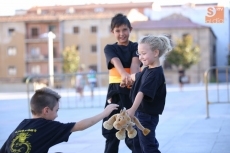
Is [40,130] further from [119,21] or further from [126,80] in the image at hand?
[119,21]

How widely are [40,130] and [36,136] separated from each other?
5cm

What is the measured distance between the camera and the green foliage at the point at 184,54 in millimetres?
58094

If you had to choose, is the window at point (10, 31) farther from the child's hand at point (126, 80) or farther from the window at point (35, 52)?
the child's hand at point (126, 80)

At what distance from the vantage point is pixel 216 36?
6969 cm

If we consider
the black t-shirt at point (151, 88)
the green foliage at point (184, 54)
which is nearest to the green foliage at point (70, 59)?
the green foliage at point (184, 54)

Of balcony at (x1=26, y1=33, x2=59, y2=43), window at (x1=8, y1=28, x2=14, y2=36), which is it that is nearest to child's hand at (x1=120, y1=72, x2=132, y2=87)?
balcony at (x1=26, y1=33, x2=59, y2=43)

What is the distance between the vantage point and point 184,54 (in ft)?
191

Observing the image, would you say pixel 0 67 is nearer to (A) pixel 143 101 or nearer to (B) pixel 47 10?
(B) pixel 47 10

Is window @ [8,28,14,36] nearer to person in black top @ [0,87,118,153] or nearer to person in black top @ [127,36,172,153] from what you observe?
person in black top @ [127,36,172,153]

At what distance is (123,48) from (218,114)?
7175mm

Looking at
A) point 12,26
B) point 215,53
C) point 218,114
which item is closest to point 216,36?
point 215,53

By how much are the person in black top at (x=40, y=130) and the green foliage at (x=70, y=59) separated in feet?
188

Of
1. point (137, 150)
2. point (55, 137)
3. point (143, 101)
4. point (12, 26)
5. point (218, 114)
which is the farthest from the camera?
point (12, 26)

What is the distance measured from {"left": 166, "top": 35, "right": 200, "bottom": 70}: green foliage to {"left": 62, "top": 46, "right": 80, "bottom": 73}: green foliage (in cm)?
1094
